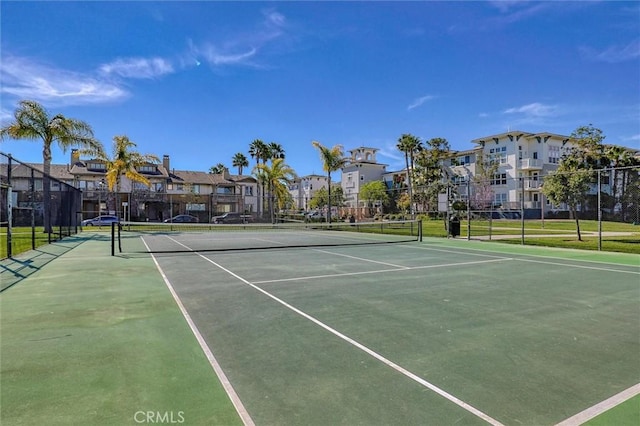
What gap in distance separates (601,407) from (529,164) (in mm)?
62729

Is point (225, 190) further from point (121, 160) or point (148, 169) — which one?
point (121, 160)

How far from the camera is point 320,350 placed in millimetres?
4211

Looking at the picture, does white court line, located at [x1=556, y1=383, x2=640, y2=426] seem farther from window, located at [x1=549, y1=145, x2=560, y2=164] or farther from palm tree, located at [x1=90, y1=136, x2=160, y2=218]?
window, located at [x1=549, y1=145, x2=560, y2=164]

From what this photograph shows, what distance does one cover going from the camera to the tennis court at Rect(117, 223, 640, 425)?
10.1 feet

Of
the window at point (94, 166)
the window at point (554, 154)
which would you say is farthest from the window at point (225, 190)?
the window at point (554, 154)

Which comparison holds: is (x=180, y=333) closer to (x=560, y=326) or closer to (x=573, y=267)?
(x=560, y=326)

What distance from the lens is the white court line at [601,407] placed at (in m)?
2.87

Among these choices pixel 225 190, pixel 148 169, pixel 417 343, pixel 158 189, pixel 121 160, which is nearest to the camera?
pixel 417 343

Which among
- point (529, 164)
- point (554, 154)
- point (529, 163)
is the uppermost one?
point (554, 154)

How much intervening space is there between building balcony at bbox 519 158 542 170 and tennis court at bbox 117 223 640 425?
2162 inches

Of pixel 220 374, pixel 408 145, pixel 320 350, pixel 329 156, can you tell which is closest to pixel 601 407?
pixel 320 350

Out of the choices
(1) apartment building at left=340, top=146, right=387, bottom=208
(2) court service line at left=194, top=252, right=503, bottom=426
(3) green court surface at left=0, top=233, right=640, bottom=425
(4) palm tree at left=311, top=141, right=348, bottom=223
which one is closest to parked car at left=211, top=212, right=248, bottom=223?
(4) palm tree at left=311, top=141, right=348, bottom=223

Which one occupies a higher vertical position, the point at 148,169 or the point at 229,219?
the point at 148,169

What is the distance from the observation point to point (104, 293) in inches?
276
